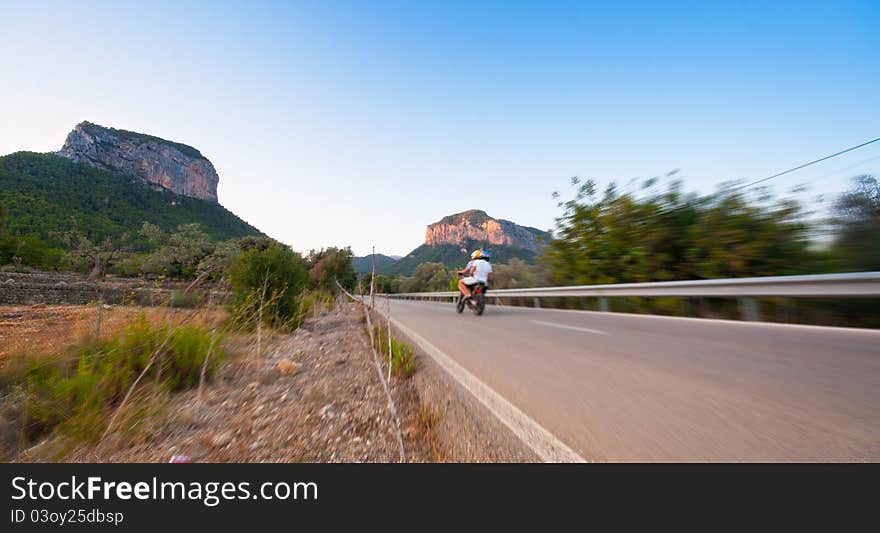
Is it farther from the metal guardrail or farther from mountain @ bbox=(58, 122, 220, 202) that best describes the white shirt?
mountain @ bbox=(58, 122, 220, 202)

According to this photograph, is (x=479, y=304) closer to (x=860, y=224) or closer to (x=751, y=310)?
(x=751, y=310)

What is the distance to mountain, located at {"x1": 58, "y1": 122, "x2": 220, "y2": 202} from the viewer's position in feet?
259

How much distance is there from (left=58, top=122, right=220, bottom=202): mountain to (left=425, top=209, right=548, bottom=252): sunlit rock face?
267 ft

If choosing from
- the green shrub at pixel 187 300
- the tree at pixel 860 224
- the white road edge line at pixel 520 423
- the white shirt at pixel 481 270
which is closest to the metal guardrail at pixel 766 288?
the tree at pixel 860 224

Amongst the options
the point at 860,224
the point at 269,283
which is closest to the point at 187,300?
the point at 269,283

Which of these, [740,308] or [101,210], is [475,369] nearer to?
[740,308]

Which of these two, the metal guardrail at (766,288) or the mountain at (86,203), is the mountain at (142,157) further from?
the metal guardrail at (766,288)

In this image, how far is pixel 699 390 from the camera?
1972 millimetres

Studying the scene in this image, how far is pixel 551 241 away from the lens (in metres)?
11.1

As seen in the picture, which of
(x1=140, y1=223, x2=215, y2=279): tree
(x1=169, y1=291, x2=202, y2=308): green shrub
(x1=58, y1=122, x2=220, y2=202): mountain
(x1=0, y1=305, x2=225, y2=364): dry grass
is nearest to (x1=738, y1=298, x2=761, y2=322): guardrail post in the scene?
(x1=0, y1=305, x2=225, y2=364): dry grass

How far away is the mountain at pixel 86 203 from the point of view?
109 ft

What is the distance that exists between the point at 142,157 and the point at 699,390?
126146 mm
